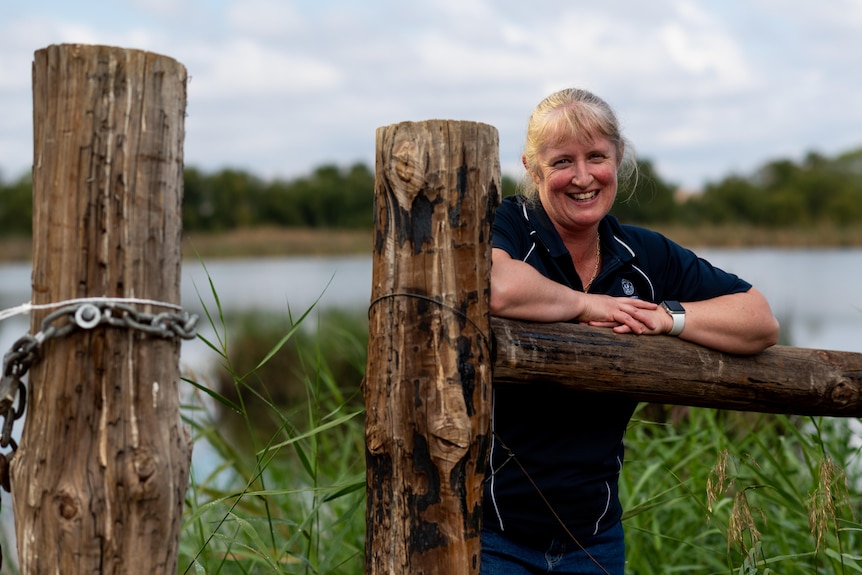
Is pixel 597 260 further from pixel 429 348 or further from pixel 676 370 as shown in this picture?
pixel 429 348

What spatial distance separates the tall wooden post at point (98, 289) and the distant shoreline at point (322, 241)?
120 ft

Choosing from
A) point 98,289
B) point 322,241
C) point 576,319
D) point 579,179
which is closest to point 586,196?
point 579,179

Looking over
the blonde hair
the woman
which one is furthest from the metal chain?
the blonde hair

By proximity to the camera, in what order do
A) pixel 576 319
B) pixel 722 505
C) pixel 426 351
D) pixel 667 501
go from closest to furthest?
pixel 426 351 → pixel 576 319 → pixel 667 501 → pixel 722 505

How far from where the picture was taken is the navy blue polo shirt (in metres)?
2.48

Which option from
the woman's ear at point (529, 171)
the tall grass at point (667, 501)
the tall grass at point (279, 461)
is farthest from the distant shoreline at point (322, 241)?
the woman's ear at point (529, 171)

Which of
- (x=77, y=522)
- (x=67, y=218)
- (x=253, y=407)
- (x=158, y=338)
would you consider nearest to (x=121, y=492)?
(x=77, y=522)

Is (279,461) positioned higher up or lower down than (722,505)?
lower down

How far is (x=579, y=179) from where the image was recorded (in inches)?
101

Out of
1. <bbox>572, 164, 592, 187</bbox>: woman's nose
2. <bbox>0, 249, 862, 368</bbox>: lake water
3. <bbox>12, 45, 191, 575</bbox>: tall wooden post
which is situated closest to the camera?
<bbox>12, 45, 191, 575</bbox>: tall wooden post

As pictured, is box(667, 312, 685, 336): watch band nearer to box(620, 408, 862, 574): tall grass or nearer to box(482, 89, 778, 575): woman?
box(482, 89, 778, 575): woman

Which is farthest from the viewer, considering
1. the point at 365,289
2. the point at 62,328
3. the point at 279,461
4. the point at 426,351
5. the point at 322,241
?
the point at 322,241

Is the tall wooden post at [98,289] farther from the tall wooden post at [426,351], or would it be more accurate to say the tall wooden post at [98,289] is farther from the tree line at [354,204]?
the tree line at [354,204]

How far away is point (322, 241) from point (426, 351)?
4227 centimetres
